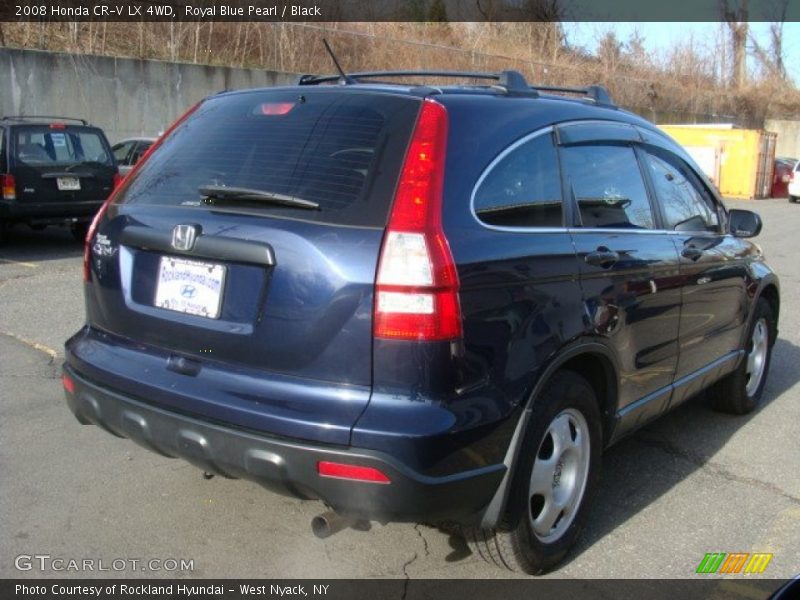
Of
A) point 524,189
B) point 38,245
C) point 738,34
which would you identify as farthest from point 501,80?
point 738,34

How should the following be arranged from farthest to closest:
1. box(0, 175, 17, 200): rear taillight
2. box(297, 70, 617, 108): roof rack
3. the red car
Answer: the red car → box(0, 175, 17, 200): rear taillight → box(297, 70, 617, 108): roof rack

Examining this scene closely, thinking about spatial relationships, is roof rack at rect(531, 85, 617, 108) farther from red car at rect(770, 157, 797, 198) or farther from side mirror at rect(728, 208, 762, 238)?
red car at rect(770, 157, 797, 198)

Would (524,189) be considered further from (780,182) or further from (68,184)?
(780,182)

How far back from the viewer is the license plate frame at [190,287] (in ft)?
9.08

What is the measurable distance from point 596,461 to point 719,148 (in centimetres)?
2788

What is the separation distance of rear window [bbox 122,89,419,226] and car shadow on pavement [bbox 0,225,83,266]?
25.2 feet

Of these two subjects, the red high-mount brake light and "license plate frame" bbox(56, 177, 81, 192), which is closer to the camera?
the red high-mount brake light

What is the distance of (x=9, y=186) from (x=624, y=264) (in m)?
9.36

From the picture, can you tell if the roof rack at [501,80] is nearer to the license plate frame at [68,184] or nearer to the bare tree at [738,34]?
the license plate frame at [68,184]

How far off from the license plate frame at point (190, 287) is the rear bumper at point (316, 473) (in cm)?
38

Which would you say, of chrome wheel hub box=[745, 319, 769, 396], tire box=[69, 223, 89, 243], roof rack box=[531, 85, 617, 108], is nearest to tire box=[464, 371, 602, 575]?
roof rack box=[531, 85, 617, 108]

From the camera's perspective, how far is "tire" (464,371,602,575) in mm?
2846

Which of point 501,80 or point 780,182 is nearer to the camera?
point 501,80

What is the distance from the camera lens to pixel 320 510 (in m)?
3.57
